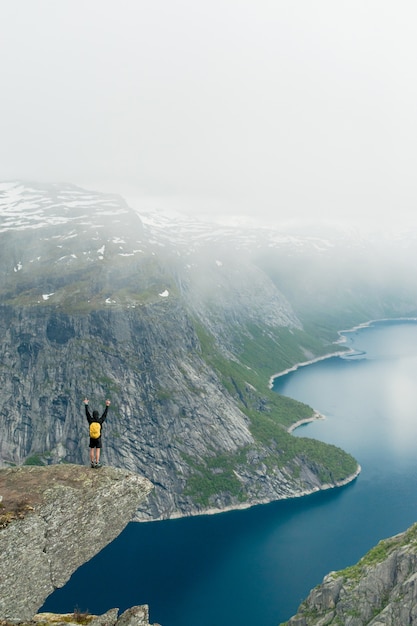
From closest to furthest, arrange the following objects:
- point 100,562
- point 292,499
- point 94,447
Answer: point 94,447, point 100,562, point 292,499

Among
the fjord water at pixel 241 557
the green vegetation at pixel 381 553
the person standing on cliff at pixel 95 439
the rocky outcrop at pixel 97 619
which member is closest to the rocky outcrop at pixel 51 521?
the person standing on cliff at pixel 95 439

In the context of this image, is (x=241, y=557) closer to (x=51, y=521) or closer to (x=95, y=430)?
(x=95, y=430)

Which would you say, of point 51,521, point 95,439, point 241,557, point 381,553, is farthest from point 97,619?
point 241,557

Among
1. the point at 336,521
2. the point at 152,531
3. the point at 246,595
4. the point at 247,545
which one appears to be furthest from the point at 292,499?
the point at 246,595

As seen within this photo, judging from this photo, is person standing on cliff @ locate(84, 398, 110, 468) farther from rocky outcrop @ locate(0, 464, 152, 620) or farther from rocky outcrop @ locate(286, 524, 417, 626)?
rocky outcrop @ locate(286, 524, 417, 626)

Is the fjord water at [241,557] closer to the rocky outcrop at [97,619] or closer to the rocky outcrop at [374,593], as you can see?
the rocky outcrop at [374,593]

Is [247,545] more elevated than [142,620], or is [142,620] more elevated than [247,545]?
[142,620]

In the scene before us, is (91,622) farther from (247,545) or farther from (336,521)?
(336,521)
